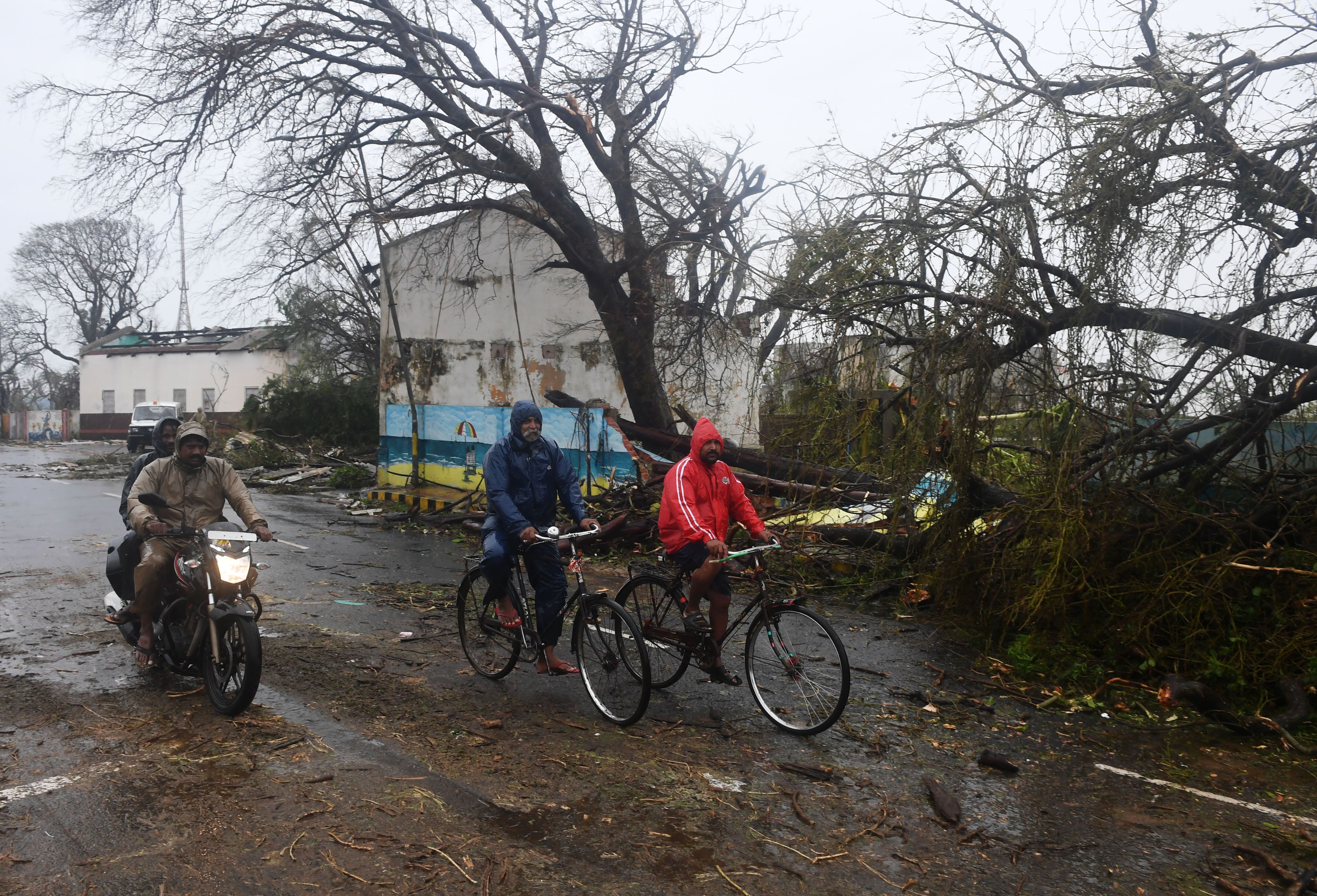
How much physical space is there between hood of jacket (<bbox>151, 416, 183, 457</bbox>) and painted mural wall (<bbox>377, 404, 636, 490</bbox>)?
6.78 metres

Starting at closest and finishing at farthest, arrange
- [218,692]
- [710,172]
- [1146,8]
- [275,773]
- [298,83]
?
1. [275,773]
2. [218,692]
3. [1146,8]
4. [298,83]
5. [710,172]

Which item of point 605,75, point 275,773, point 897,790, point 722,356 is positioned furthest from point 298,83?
point 897,790

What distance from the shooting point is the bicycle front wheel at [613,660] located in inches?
210

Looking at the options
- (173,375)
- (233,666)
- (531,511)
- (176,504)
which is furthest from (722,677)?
(173,375)

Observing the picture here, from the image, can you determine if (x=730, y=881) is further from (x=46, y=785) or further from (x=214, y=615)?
(x=214, y=615)

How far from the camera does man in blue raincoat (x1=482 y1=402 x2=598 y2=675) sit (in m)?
5.97

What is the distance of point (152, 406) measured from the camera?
3669 centimetres

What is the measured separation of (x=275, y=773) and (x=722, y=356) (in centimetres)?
1325

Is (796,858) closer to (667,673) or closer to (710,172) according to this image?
(667,673)

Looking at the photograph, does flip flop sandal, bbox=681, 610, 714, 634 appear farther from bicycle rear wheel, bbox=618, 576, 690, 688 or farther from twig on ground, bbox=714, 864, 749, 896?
twig on ground, bbox=714, 864, 749, 896

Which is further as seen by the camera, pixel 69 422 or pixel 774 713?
pixel 69 422

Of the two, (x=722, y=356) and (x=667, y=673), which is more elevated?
(x=722, y=356)

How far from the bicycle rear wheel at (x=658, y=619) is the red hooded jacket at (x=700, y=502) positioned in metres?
0.29

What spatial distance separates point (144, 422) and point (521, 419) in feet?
115
